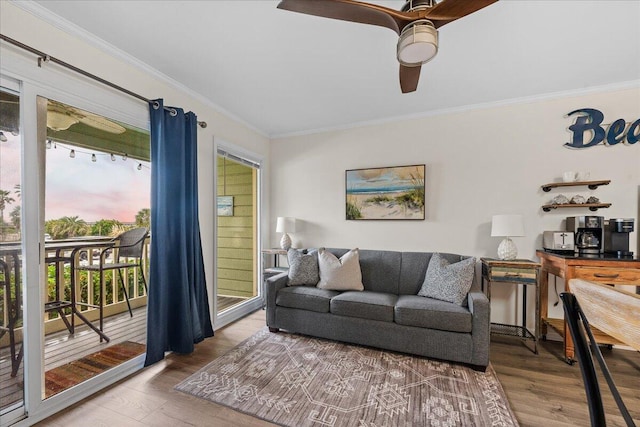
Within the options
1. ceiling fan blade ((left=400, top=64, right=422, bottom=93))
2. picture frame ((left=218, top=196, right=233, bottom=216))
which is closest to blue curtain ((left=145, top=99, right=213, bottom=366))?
picture frame ((left=218, top=196, right=233, bottom=216))

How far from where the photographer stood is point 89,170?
2.39 meters

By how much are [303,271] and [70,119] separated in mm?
2479

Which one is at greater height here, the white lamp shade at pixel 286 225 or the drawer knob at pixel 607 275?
the white lamp shade at pixel 286 225

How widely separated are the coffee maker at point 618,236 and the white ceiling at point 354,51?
4.51 ft

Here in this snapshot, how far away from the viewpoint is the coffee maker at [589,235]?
8.98 feet

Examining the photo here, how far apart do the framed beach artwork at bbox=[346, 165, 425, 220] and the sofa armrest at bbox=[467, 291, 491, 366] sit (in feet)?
4.43

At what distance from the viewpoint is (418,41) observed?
4.66ft

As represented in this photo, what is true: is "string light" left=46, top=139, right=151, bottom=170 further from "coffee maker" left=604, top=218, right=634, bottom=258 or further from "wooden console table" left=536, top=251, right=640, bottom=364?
"coffee maker" left=604, top=218, right=634, bottom=258

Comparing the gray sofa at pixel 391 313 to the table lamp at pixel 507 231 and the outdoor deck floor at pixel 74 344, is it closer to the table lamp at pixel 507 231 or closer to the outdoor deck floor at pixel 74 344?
the table lamp at pixel 507 231

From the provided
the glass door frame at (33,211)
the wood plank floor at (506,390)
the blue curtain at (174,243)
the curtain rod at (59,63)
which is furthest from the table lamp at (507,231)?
the glass door frame at (33,211)

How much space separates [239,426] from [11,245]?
1820mm

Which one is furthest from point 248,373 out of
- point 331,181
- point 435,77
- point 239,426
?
point 435,77

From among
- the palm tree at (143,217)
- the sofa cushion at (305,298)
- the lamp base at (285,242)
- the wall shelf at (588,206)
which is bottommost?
the sofa cushion at (305,298)

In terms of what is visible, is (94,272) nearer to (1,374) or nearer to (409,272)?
(1,374)
